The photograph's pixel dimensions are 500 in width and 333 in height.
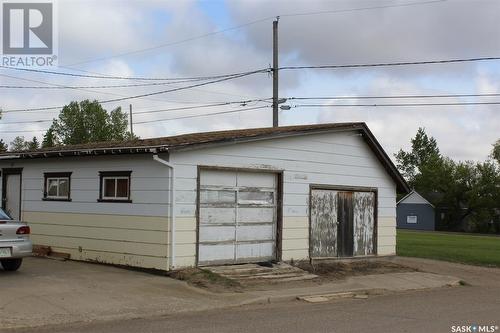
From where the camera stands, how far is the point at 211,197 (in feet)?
49.0

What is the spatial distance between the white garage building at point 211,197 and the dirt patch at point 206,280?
0.94 ft

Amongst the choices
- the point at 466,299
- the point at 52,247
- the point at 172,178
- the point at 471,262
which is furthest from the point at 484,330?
the point at 471,262

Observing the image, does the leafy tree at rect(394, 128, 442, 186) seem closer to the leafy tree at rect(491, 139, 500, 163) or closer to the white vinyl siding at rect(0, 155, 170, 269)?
the leafy tree at rect(491, 139, 500, 163)

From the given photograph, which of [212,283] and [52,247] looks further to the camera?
[52,247]

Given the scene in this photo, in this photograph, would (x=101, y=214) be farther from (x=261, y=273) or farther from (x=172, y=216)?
(x=261, y=273)

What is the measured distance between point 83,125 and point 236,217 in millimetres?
66942

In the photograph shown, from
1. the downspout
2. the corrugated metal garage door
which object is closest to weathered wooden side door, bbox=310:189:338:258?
the corrugated metal garage door

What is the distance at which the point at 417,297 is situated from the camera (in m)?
13.5

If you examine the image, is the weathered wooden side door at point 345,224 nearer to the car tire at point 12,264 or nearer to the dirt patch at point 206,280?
the dirt patch at point 206,280

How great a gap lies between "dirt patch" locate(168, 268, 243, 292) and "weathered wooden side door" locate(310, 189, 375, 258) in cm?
430

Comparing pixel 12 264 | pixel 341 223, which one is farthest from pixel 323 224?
pixel 12 264

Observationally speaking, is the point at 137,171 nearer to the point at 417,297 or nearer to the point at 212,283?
the point at 212,283

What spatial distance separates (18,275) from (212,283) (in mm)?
Answer: 3991

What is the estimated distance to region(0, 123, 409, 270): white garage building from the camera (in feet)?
46.8
